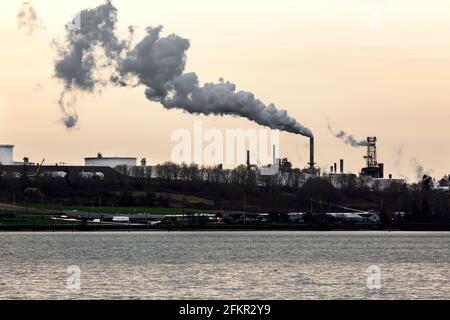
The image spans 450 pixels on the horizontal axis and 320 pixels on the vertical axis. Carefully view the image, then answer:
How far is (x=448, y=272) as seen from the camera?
3639 inches

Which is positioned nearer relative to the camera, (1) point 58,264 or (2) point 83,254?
(1) point 58,264

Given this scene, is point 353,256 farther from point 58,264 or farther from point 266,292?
point 266,292

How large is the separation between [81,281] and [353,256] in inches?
1876
